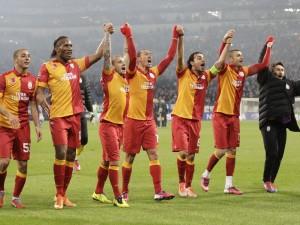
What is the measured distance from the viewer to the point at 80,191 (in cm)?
1180

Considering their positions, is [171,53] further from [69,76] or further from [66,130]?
[66,130]

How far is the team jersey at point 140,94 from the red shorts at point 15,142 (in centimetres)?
169

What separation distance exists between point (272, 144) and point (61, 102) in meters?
4.07

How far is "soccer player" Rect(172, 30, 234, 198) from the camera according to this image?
37.3 ft

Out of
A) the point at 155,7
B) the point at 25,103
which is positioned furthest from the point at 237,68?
the point at 155,7

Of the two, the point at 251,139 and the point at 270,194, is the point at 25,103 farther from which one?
the point at 251,139

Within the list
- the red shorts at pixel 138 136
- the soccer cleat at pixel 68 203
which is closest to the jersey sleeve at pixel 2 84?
the soccer cleat at pixel 68 203

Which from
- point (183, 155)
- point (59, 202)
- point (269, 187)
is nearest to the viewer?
point (59, 202)

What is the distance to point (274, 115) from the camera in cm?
1191

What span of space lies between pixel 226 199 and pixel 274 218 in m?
2.08

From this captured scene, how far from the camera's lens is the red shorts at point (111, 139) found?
10.1 m

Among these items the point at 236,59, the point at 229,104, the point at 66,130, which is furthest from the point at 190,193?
the point at 66,130

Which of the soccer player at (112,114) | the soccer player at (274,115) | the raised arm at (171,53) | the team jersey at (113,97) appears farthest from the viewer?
the soccer player at (274,115)

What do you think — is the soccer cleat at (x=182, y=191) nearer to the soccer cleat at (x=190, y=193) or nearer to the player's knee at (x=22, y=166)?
the soccer cleat at (x=190, y=193)
